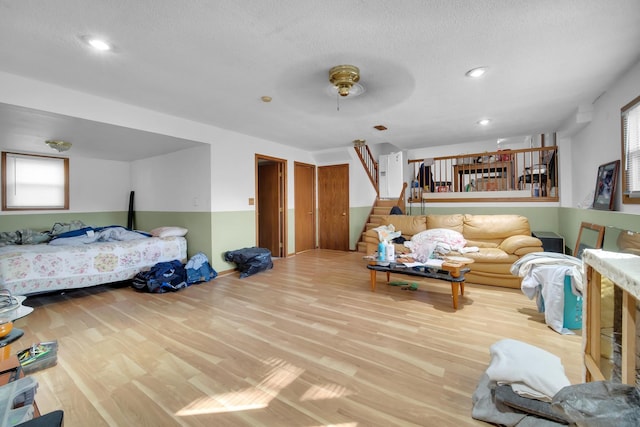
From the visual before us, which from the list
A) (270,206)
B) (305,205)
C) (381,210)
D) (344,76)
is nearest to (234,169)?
(270,206)

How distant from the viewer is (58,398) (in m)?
1.62

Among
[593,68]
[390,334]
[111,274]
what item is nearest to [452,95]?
[593,68]

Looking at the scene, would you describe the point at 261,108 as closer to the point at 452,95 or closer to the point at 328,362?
the point at 452,95

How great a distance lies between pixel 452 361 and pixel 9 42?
405 cm

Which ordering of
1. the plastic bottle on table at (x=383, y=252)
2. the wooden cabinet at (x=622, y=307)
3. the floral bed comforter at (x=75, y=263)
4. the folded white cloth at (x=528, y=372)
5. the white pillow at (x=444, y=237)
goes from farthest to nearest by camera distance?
the white pillow at (x=444, y=237) < the plastic bottle on table at (x=383, y=252) < the floral bed comforter at (x=75, y=263) < the folded white cloth at (x=528, y=372) < the wooden cabinet at (x=622, y=307)

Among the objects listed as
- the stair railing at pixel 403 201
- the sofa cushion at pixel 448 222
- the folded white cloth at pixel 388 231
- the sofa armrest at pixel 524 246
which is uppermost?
the stair railing at pixel 403 201

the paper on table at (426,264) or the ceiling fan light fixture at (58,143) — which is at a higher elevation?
the ceiling fan light fixture at (58,143)

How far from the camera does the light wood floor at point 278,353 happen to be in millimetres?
1501

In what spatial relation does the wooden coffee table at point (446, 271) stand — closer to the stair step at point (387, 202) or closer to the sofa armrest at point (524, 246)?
the sofa armrest at point (524, 246)

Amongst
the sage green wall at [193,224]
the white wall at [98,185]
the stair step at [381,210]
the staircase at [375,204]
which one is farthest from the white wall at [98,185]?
the stair step at [381,210]

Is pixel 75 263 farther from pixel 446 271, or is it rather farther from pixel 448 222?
pixel 448 222

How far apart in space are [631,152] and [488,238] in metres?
2.17

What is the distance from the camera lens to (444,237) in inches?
169

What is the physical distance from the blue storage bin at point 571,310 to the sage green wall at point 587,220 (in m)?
0.79
